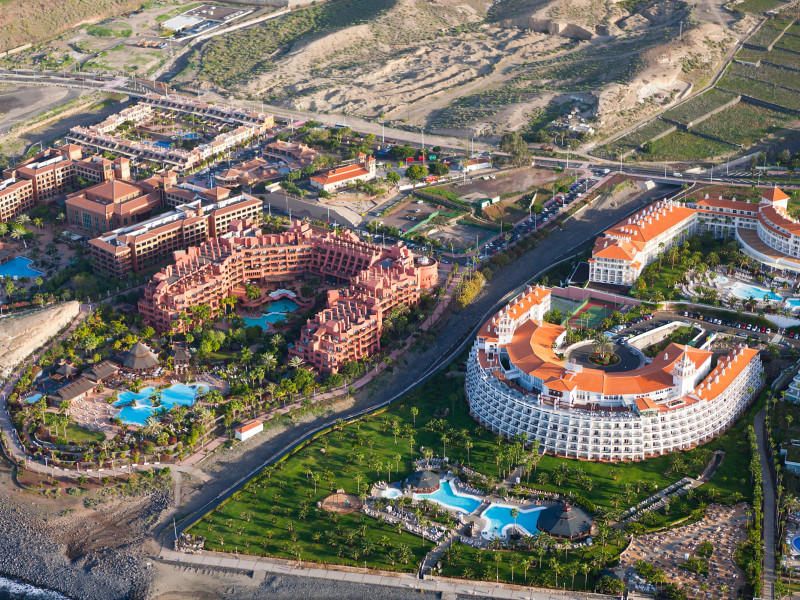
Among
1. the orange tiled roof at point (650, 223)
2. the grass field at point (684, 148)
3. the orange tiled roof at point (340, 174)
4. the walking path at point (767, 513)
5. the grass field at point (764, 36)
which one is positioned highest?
the grass field at point (764, 36)

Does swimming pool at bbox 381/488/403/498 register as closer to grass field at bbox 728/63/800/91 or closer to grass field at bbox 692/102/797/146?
grass field at bbox 692/102/797/146

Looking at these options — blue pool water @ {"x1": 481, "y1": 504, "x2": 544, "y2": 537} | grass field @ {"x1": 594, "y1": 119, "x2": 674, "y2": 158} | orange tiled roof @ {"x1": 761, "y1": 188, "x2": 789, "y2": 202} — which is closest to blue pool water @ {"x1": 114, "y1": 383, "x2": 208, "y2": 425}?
blue pool water @ {"x1": 481, "y1": 504, "x2": 544, "y2": 537}

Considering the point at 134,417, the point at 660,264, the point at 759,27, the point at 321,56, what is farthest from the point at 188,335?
the point at 759,27

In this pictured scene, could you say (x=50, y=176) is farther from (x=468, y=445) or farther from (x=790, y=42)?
(x=790, y=42)

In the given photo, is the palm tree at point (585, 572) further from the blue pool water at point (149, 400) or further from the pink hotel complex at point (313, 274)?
the blue pool water at point (149, 400)

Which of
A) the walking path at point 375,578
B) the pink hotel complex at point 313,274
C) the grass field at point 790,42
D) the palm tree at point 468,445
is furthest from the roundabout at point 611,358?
the grass field at point 790,42

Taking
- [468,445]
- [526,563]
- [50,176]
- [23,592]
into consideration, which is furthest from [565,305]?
[50,176]

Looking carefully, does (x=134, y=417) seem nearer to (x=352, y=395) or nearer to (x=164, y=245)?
(x=352, y=395)
